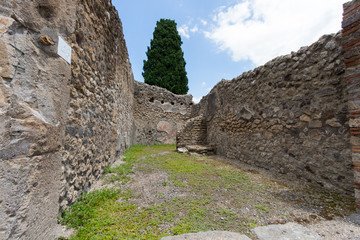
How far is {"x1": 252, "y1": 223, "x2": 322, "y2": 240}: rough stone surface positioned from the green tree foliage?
15519mm

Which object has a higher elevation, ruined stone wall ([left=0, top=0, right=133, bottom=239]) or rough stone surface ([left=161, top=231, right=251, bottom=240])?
ruined stone wall ([left=0, top=0, right=133, bottom=239])

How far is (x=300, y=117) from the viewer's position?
10.1 feet

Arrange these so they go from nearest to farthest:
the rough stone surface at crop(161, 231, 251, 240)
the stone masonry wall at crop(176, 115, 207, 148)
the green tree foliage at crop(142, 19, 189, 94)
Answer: the rough stone surface at crop(161, 231, 251, 240) → the stone masonry wall at crop(176, 115, 207, 148) → the green tree foliage at crop(142, 19, 189, 94)

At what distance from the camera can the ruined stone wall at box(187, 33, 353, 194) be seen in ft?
8.18

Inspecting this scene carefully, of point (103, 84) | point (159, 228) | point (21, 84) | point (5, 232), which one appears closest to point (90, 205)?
point (159, 228)

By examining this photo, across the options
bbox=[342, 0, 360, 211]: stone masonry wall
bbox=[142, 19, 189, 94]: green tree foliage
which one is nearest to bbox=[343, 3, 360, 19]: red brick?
bbox=[342, 0, 360, 211]: stone masonry wall

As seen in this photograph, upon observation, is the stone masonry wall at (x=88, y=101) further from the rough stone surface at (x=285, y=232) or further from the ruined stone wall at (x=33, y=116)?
the rough stone surface at (x=285, y=232)

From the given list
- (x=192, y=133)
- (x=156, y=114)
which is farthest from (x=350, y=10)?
(x=156, y=114)

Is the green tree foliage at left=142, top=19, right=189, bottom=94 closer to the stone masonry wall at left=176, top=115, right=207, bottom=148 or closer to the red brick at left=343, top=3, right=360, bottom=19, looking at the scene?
the stone masonry wall at left=176, top=115, right=207, bottom=148

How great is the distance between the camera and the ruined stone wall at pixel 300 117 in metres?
2.49

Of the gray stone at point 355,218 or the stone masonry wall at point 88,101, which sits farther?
the stone masonry wall at point 88,101

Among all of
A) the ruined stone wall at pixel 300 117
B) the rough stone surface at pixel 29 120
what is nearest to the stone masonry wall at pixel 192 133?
the ruined stone wall at pixel 300 117

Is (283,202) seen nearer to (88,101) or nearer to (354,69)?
(354,69)

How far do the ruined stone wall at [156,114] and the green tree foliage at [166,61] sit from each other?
18.5ft
